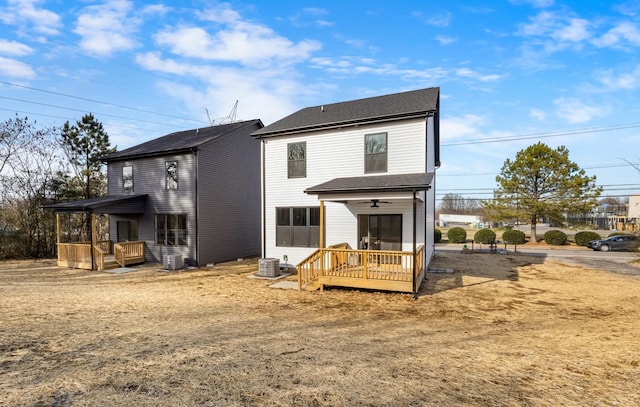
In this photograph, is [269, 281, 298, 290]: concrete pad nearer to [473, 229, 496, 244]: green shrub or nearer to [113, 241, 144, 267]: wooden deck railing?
[113, 241, 144, 267]: wooden deck railing

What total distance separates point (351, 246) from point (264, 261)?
3.58m

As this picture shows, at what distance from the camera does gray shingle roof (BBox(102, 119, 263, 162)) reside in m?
15.4

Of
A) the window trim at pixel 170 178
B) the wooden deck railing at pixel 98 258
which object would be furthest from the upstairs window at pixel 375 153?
the wooden deck railing at pixel 98 258

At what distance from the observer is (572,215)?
2859 centimetres

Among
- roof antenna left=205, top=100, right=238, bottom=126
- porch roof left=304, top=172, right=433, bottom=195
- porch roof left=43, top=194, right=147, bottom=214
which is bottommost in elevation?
porch roof left=43, top=194, right=147, bottom=214

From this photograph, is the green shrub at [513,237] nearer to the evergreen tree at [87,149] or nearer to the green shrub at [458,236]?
the green shrub at [458,236]

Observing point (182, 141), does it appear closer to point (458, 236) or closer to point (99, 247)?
point (99, 247)

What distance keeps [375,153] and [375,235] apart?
324 centimetres

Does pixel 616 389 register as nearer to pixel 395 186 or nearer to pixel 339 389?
pixel 339 389

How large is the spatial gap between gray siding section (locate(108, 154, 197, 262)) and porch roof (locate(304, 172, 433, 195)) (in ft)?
24.5

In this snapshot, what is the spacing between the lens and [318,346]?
18.0 ft

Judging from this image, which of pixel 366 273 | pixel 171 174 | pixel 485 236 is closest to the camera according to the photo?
pixel 366 273

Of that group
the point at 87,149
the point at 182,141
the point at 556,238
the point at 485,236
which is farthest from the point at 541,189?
the point at 87,149

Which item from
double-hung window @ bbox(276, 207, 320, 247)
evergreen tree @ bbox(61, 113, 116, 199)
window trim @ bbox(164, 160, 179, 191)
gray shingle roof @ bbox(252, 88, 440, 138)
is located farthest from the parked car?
evergreen tree @ bbox(61, 113, 116, 199)
